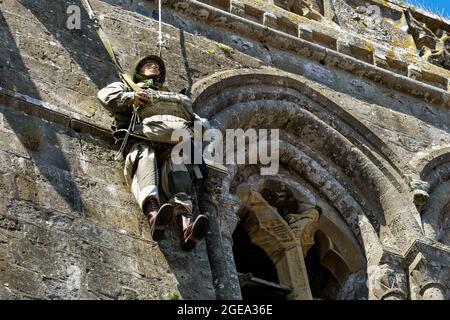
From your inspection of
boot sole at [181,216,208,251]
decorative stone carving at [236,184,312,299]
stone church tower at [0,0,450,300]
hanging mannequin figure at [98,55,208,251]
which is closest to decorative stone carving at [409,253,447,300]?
stone church tower at [0,0,450,300]

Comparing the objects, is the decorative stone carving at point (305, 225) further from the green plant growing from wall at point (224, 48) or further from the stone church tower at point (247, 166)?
the green plant growing from wall at point (224, 48)

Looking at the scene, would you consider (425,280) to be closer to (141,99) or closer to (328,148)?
(328,148)

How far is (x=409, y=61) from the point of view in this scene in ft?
57.1

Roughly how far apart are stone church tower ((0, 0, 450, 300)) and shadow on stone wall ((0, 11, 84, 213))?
2cm

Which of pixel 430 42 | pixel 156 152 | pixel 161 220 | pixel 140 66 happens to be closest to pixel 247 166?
pixel 140 66

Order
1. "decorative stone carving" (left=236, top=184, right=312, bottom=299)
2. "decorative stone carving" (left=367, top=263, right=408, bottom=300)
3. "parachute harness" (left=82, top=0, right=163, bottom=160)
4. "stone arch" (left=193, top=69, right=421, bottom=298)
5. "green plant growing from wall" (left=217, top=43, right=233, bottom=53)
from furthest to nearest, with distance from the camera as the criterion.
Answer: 1. "green plant growing from wall" (left=217, top=43, right=233, bottom=53)
2. "stone arch" (left=193, top=69, right=421, bottom=298)
3. "decorative stone carving" (left=236, top=184, right=312, bottom=299)
4. "decorative stone carving" (left=367, top=263, right=408, bottom=300)
5. "parachute harness" (left=82, top=0, right=163, bottom=160)

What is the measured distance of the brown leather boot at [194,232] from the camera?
12.1 m

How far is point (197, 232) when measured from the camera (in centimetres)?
1213

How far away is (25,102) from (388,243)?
4131 millimetres

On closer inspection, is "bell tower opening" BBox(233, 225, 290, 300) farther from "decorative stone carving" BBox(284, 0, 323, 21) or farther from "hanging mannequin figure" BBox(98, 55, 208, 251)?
"decorative stone carving" BBox(284, 0, 323, 21)

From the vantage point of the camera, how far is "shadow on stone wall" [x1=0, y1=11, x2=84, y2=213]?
12186 millimetres

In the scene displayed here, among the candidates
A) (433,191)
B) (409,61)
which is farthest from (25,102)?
(409,61)

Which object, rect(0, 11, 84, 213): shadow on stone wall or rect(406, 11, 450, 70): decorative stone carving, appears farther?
rect(406, 11, 450, 70): decorative stone carving
